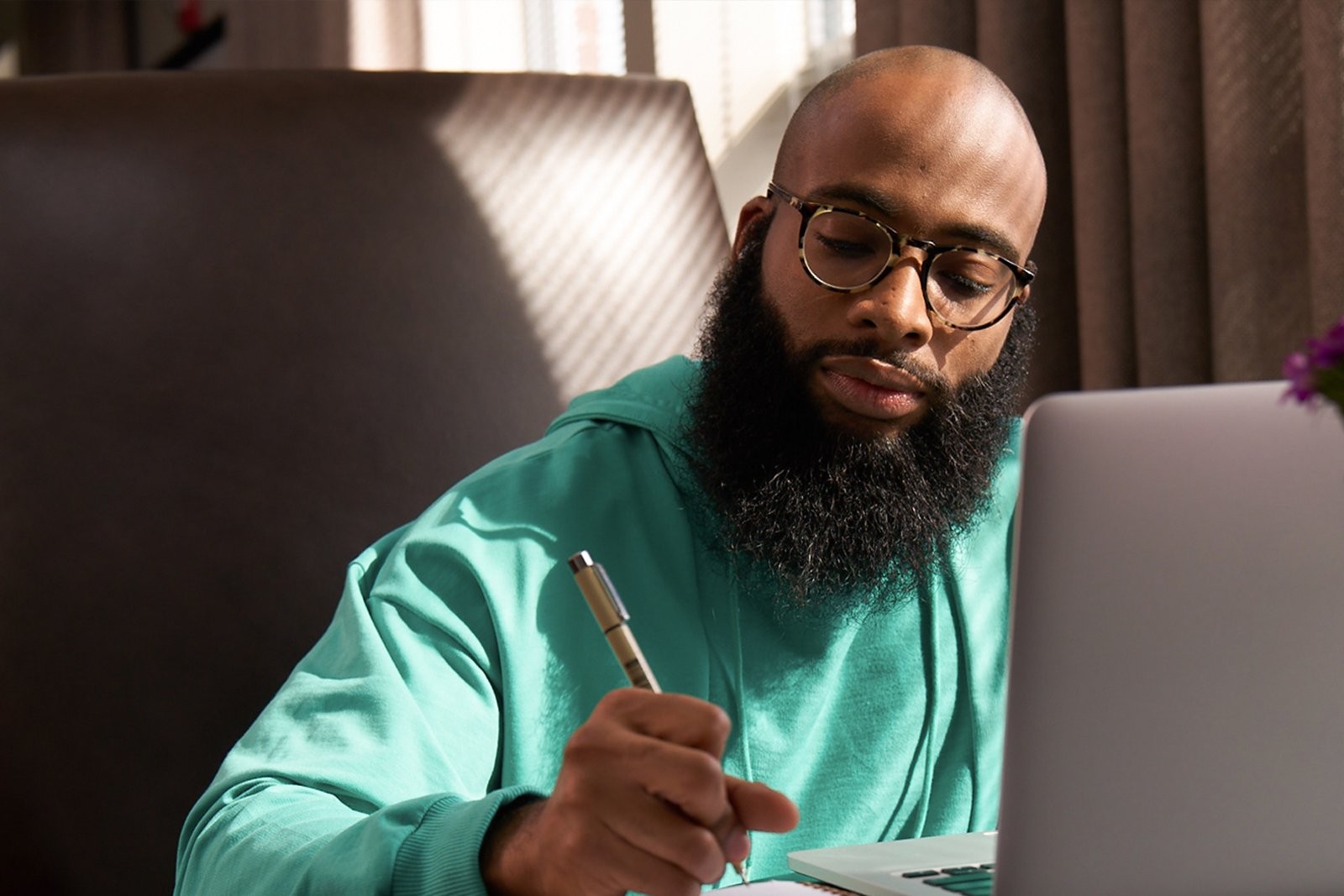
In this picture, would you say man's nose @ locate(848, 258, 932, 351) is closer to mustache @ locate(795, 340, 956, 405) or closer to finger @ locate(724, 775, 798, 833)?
mustache @ locate(795, 340, 956, 405)

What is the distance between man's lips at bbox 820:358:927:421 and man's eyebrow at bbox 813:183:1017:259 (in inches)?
4.7

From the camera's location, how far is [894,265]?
1269 millimetres

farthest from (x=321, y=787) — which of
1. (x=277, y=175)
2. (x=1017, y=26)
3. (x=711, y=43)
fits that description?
(x=711, y=43)

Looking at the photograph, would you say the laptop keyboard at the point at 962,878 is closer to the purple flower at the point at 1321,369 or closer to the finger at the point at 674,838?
the finger at the point at 674,838

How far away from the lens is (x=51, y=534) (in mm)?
1449

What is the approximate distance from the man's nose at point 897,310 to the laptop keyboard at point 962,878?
20.1 inches

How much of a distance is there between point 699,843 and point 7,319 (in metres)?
1.09

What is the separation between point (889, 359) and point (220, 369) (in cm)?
67

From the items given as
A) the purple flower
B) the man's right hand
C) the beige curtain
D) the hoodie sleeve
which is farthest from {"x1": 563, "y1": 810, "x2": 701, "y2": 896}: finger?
the beige curtain

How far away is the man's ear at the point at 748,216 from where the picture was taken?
145 centimetres

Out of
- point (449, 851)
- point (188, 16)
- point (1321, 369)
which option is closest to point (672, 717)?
point (449, 851)

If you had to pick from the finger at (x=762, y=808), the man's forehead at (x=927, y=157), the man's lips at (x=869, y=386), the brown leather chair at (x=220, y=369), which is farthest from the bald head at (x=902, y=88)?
the finger at (x=762, y=808)

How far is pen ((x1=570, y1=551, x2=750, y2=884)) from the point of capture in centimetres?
72

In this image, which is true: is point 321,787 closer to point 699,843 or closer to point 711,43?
point 699,843
